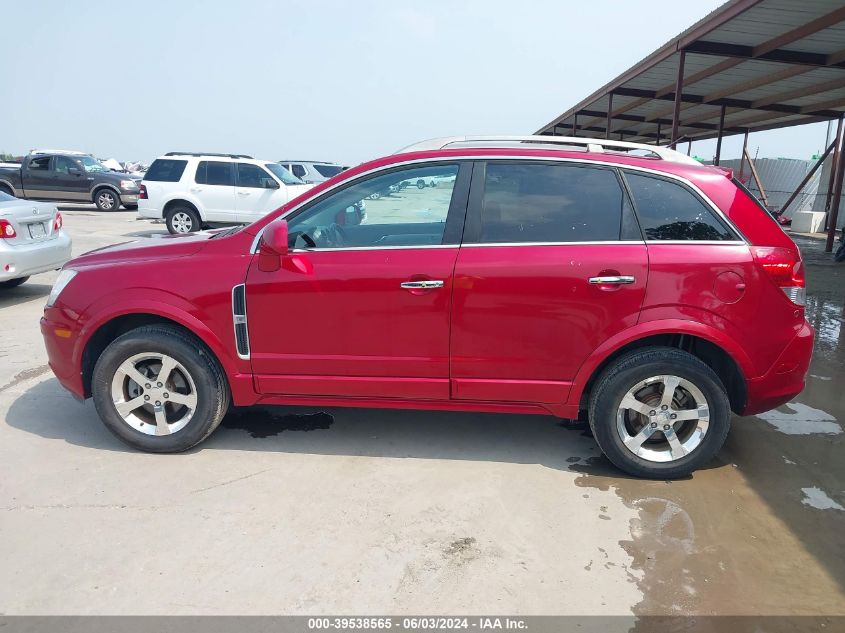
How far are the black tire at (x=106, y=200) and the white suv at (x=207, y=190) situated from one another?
7922mm

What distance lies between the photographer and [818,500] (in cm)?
341

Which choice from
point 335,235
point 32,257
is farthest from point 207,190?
point 335,235

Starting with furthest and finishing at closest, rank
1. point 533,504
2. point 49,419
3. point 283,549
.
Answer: point 49,419 → point 533,504 → point 283,549

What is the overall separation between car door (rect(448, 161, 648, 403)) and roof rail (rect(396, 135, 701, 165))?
0.30m

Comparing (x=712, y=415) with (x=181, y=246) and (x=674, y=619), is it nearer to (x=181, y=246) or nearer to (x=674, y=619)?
(x=674, y=619)

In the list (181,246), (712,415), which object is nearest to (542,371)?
(712,415)

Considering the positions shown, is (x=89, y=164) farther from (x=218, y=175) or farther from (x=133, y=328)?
(x=133, y=328)

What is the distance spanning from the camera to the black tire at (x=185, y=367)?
3.66 meters

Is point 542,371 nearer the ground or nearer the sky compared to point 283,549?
nearer the sky

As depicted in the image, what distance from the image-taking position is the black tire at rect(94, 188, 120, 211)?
2048cm

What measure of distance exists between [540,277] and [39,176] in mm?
21625

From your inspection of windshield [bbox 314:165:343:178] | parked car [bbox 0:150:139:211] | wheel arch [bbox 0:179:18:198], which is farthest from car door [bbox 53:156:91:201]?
windshield [bbox 314:165:343:178]

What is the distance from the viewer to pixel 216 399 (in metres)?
3.72

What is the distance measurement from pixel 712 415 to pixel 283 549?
241 cm
